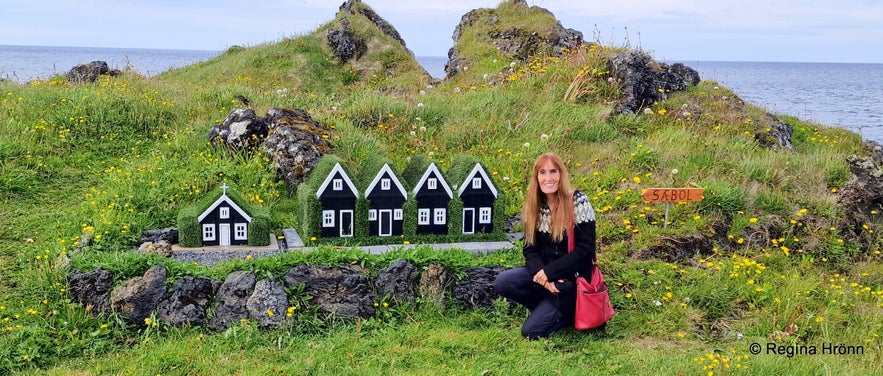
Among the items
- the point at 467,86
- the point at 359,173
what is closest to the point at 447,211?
the point at 359,173

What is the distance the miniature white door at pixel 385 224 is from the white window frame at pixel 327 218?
1.80ft

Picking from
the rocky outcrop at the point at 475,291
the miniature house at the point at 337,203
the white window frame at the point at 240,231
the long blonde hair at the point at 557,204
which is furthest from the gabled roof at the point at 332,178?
the long blonde hair at the point at 557,204

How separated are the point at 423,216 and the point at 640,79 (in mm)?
7895

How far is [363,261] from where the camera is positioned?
6.96 metres

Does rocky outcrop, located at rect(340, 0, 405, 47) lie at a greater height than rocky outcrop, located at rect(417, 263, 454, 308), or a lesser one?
greater

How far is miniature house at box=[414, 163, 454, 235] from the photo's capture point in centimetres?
785

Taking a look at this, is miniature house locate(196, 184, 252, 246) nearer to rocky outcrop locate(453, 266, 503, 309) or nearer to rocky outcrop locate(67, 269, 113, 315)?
rocky outcrop locate(67, 269, 113, 315)

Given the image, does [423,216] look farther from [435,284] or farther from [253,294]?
[253,294]

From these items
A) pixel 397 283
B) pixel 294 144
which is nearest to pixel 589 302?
pixel 397 283

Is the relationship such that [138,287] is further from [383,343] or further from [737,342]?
[737,342]

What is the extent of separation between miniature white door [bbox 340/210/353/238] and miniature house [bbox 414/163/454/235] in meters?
0.80

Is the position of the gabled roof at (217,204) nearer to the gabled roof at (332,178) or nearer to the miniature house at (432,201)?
the gabled roof at (332,178)

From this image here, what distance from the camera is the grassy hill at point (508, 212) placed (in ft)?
19.7

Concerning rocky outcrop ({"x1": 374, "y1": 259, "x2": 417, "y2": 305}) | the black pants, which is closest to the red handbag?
the black pants
